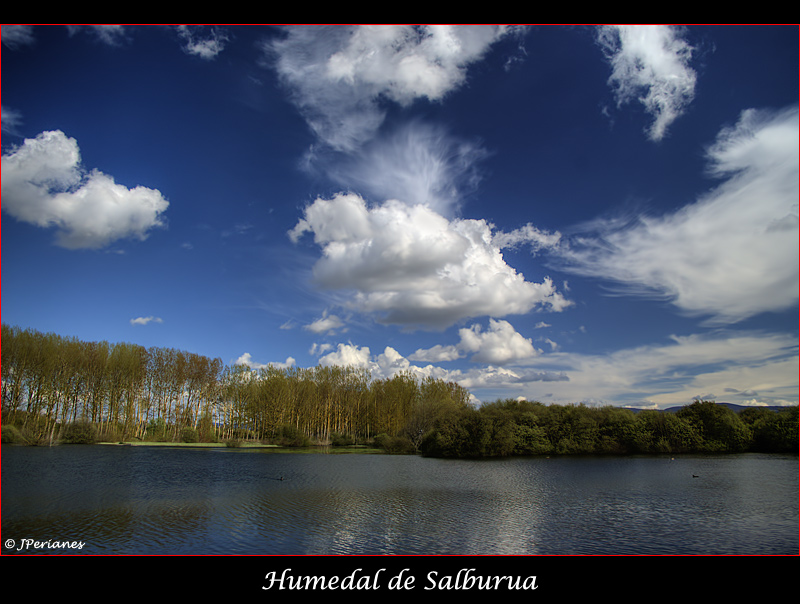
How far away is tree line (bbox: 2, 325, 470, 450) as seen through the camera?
68062 millimetres

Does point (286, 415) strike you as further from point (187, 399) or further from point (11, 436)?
point (11, 436)

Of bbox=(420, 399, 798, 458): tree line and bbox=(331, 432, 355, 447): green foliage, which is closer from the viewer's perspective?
bbox=(420, 399, 798, 458): tree line

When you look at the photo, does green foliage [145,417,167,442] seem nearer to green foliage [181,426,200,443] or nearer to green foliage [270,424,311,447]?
green foliage [181,426,200,443]

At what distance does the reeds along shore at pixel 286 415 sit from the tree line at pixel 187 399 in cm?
21

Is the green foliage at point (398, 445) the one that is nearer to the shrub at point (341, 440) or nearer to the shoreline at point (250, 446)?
the shoreline at point (250, 446)

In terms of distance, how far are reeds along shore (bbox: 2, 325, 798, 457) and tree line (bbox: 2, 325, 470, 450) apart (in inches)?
8.2

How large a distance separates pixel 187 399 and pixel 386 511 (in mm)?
78292

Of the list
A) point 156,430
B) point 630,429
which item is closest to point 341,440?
point 156,430

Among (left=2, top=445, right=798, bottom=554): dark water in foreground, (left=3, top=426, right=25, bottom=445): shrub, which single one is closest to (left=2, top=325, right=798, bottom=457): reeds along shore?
(left=3, top=426, right=25, bottom=445): shrub

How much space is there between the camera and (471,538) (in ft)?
63.2

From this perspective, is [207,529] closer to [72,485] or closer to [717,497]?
[72,485]

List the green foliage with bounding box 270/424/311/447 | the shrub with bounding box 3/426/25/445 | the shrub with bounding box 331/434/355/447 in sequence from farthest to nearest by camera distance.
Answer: the shrub with bounding box 331/434/355/447 → the green foliage with bounding box 270/424/311/447 → the shrub with bounding box 3/426/25/445
